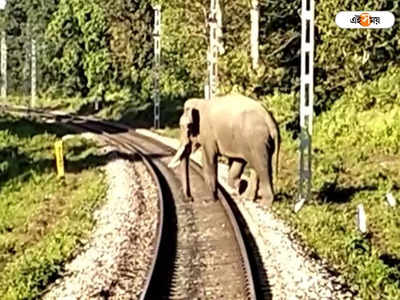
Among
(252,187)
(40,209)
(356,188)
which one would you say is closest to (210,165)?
(252,187)

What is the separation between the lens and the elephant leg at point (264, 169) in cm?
1866

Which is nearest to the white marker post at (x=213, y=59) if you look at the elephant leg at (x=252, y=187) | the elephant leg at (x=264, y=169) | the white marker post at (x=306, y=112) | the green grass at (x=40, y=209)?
the green grass at (x=40, y=209)

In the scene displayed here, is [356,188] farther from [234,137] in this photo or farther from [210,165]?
[234,137]

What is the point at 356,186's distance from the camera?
72.6ft

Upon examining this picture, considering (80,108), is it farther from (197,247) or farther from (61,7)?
(197,247)

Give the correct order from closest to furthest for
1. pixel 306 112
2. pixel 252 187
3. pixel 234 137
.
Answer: pixel 234 137, pixel 252 187, pixel 306 112

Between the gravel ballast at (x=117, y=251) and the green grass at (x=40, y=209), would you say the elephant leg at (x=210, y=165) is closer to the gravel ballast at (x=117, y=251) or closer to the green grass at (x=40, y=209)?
the gravel ballast at (x=117, y=251)

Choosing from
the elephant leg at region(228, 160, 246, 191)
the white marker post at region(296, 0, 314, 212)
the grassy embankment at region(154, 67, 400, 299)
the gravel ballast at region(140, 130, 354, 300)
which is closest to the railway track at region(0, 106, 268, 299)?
the gravel ballast at region(140, 130, 354, 300)

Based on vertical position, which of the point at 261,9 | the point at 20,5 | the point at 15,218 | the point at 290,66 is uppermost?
the point at 20,5

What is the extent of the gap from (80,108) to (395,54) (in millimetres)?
47185

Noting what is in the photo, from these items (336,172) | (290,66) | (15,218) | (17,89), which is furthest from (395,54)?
(17,89)

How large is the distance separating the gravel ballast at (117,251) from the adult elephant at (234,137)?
6.20 feet

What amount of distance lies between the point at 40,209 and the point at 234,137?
23.4 ft

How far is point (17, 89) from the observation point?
364 feet
